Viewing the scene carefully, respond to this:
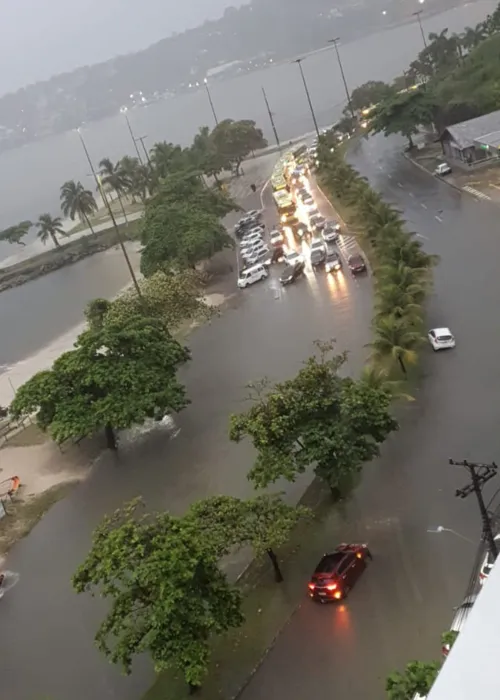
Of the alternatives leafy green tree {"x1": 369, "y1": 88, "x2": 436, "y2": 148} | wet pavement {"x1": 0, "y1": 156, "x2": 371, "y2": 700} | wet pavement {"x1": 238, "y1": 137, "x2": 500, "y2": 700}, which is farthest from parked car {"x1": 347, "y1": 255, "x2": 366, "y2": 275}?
leafy green tree {"x1": 369, "y1": 88, "x2": 436, "y2": 148}

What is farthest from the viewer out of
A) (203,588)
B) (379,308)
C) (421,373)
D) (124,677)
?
(379,308)

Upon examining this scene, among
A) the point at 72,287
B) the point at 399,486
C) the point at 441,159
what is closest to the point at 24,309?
the point at 72,287

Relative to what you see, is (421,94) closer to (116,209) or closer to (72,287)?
(72,287)

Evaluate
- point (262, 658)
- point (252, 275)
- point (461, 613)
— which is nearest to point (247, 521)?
point (262, 658)

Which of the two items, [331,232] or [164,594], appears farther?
[331,232]

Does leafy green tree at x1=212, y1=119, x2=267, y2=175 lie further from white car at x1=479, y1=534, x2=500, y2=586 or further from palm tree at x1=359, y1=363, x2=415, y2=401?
white car at x1=479, y1=534, x2=500, y2=586

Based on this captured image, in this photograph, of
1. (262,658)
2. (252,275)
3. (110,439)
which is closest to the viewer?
(262,658)

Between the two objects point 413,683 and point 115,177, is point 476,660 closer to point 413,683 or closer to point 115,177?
point 413,683
